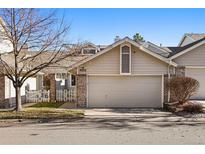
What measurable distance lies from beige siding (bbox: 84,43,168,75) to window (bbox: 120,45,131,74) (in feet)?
0.93

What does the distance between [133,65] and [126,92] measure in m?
1.86

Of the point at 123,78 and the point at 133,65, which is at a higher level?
the point at 133,65

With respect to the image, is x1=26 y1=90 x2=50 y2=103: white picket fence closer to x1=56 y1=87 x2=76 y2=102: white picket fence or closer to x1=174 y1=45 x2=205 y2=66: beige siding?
x1=56 y1=87 x2=76 y2=102: white picket fence

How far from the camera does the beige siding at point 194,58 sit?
780 inches

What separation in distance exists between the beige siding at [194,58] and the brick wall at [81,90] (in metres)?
6.81

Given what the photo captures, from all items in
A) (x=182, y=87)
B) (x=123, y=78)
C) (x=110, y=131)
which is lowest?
(x=110, y=131)

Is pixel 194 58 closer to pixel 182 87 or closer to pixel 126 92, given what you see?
pixel 182 87

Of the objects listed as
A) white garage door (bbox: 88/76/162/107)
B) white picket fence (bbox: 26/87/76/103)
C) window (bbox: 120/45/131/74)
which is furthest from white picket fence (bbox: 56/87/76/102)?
window (bbox: 120/45/131/74)

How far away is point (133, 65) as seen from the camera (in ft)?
61.0

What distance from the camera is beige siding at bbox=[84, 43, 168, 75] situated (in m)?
18.5

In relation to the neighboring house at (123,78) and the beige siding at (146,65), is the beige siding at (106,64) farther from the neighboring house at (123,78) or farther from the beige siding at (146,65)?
the beige siding at (146,65)

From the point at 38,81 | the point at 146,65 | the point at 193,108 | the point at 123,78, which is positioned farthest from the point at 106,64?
the point at 38,81

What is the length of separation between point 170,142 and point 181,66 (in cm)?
1208

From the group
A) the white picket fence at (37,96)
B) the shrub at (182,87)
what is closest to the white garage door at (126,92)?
the shrub at (182,87)
